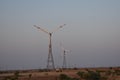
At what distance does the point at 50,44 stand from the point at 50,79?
1809 inches

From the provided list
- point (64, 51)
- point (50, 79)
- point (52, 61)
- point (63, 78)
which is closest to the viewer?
point (63, 78)

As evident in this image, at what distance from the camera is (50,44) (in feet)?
433

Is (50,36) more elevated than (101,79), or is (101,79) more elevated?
(50,36)

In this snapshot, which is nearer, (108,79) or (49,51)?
(108,79)

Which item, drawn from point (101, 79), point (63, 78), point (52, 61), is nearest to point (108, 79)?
point (101, 79)

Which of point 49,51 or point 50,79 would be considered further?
point 49,51

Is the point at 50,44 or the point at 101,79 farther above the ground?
the point at 50,44

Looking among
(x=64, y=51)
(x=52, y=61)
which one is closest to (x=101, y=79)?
(x=52, y=61)

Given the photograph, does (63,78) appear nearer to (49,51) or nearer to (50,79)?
(50,79)

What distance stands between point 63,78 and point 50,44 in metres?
52.9

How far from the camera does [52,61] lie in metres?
132

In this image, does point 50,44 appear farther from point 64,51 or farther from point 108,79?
point 108,79

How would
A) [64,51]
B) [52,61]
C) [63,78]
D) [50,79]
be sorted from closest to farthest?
1. [63,78]
2. [50,79]
3. [52,61]
4. [64,51]

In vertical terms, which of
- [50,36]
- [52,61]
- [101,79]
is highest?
[50,36]
